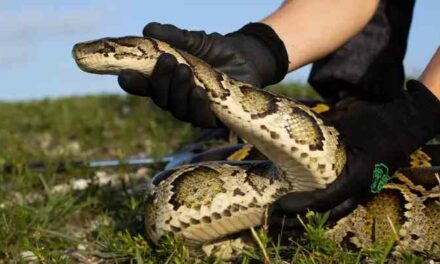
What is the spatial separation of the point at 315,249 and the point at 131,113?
8979 mm

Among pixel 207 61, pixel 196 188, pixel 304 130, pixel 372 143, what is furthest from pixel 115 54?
pixel 372 143

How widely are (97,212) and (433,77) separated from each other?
252 cm

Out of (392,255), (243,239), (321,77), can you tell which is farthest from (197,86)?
(321,77)

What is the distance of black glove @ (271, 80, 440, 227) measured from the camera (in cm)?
393

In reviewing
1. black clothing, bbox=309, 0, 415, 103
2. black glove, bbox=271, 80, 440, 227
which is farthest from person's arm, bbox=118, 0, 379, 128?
black clothing, bbox=309, 0, 415, 103

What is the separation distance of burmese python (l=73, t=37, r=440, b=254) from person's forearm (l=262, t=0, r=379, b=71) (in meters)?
1.16

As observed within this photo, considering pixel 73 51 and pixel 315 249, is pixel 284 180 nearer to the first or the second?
pixel 315 249

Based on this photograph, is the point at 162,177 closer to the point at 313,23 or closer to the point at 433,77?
the point at 313,23

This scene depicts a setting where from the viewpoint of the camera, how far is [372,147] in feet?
13.4

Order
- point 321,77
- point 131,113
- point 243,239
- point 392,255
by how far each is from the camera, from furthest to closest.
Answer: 1. point 131,113
2. point 321,77
3. point 243,239
4. point 392,255

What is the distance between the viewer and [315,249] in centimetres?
368

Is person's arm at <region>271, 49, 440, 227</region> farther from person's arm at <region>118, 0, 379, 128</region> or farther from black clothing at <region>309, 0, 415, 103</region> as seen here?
black clothing at <region>309, 0, 415, 103</region>

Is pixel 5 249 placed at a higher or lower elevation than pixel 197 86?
lower

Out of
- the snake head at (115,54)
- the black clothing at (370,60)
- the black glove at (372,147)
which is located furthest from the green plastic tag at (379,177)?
the black clothing at (370,60)
